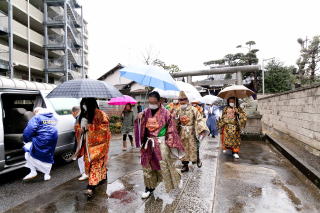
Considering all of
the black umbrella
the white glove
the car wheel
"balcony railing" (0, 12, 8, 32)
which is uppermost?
"balcony railing" (0, 12, 8, 32)

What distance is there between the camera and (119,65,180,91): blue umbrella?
11.5ft

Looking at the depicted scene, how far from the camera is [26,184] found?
4633mm

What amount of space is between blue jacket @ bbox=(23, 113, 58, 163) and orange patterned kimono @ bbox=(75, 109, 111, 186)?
1.13m

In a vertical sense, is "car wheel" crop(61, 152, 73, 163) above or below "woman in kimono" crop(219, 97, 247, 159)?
below

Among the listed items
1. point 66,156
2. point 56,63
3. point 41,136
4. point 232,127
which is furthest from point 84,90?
point 56,63

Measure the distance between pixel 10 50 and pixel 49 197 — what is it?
17196 millimetres

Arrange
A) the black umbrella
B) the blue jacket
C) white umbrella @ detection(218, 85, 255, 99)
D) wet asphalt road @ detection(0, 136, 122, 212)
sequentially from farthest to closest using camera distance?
1. white umbrella @ detection(218, 85, 255, 99)
2. the blue jacket
3. wet asphalt road @ detection(0, 136, 122, 212)
4. the black umbrella

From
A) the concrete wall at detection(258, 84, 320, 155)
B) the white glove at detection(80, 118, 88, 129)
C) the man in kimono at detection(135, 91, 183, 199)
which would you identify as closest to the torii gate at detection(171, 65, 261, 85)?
the concrete wall at detection(258, 84, 320, 155)

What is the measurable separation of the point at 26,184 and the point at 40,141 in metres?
0.87

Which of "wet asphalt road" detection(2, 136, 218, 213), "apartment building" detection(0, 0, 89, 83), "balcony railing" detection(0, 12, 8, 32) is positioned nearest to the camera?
"wet asphalt road" detection(2, 136, 218, 213)

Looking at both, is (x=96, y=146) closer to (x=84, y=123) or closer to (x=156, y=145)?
(x=84, y=123)

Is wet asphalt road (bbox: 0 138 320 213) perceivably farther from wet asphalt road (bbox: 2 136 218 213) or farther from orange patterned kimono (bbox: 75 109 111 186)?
orange patterned kimono (bbox: 75 109 111 186)

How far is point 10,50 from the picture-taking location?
682 inches

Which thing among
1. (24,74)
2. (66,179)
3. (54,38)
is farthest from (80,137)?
(54,38)
